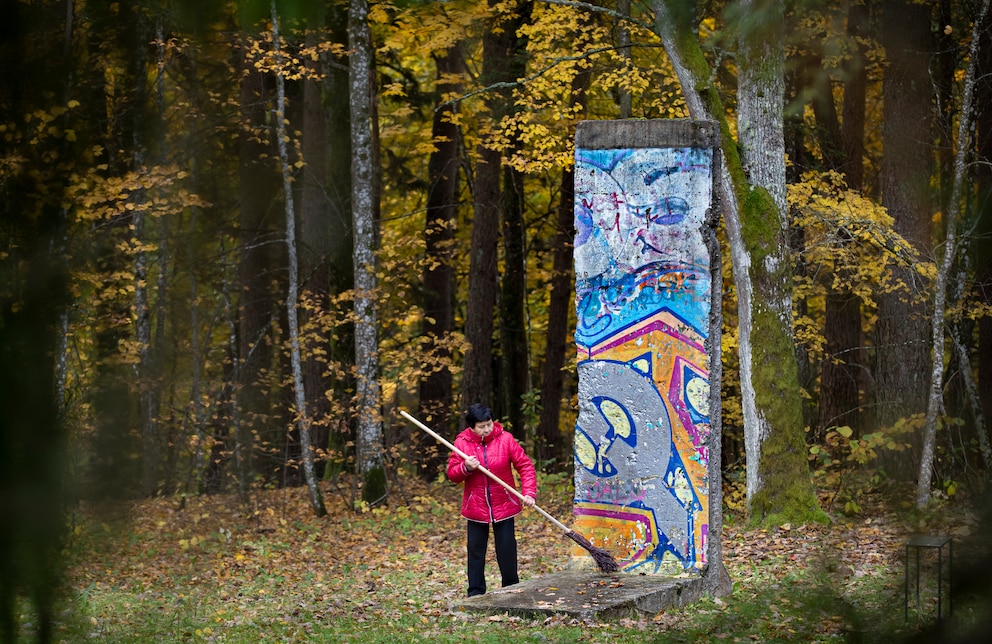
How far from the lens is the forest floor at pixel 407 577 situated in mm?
1459

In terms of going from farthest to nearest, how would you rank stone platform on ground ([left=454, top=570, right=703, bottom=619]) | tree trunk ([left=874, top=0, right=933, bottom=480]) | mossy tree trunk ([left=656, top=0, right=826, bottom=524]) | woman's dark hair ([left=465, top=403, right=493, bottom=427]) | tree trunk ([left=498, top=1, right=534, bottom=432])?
tree trunk ([left=498, top=1, right=534, bottom=432]) → mossy tree trunk ([left=656, top=0, right=826, bottom=524]) → woman's dark hair ([left=465, top=403, right=493, bottom=427]) → stone platform on ground ([left=454, top=570, right=703, bottom=619]) → tree trunk ([left=874, top=0, right=933, bottom=480])

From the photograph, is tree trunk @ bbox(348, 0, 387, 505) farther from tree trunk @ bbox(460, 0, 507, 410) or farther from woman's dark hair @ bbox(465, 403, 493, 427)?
woman's dark hair @ bbox(465, 403, 493, 427)

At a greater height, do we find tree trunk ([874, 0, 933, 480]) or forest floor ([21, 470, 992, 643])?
tree trunk ([874, 0, 933, 480])

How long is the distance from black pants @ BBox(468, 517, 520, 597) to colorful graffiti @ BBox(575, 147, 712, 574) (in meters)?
0.70

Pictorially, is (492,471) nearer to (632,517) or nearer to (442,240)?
(632,517)

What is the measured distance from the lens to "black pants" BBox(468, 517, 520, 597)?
8.85 meters

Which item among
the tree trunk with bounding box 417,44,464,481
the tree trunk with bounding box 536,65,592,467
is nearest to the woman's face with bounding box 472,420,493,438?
the tree trunk with bounding box 417,44,464,481

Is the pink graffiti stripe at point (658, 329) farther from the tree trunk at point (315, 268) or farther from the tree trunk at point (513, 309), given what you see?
the tree trunk at point (513, 309)

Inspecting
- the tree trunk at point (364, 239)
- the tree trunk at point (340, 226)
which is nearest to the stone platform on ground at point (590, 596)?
the tree trunk at point (340, 226)

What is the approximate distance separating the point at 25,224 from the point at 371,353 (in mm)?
13753

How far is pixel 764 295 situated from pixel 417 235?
7.96 meters

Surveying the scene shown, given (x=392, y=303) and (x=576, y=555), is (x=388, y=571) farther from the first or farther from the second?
(x=392, y=303)

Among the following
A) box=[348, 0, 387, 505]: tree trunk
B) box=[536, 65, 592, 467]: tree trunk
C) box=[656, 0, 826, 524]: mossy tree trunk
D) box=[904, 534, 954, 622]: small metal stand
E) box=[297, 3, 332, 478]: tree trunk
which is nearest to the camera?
box=[904, 534, 954, 622]: small metal stand

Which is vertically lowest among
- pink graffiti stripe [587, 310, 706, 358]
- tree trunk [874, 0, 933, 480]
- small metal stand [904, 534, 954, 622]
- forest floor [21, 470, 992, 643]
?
forest floor [21, 470, 992, 643]
